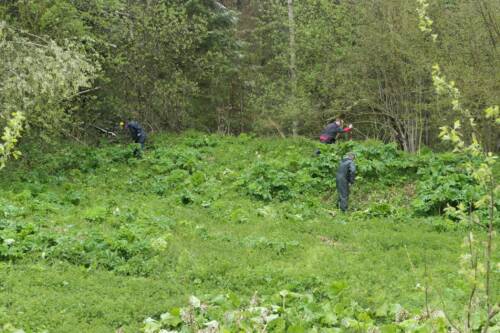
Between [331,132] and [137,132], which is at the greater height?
[331,132]

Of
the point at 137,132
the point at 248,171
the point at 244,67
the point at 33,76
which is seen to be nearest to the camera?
the point at 33,76

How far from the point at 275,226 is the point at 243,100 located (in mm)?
15819

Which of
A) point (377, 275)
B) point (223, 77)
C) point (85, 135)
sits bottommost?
point (85, 135)

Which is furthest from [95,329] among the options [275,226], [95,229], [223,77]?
[223,77]

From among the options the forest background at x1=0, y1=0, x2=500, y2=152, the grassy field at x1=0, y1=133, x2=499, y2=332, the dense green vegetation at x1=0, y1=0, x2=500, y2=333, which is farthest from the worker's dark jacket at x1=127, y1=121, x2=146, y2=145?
the forest background at x1=0, y1=0, x2=500, y2=152

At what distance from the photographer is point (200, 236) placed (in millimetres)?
11336

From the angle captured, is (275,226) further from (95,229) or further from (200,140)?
(200,140)

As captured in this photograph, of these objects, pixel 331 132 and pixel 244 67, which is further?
pixel 244 67

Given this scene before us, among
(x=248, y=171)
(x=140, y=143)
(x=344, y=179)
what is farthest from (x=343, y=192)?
(x=140, y=143)

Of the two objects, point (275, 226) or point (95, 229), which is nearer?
point (95, 229)

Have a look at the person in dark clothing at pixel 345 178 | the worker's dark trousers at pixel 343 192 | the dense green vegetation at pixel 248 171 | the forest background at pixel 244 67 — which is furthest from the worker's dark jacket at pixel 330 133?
the worker's dark trousers at pixel 343 192

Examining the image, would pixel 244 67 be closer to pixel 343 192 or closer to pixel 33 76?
pixel 33 76

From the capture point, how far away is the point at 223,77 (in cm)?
2588

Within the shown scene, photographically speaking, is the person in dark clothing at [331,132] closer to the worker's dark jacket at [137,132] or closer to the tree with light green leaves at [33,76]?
the worker's dark jacket at [137,132]
